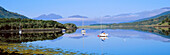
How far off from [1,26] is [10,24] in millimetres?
8982

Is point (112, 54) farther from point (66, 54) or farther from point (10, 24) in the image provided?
point (10, 24)

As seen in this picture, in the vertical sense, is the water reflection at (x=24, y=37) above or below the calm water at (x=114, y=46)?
above

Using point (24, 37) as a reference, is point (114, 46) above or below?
below

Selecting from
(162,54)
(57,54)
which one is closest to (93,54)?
(57,54)

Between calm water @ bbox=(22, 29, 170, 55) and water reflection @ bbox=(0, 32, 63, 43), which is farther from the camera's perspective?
water reflection @ bbox=(0, 32, 63, 43)

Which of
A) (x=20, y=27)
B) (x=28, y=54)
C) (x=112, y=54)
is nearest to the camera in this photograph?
(x=28, y=54)

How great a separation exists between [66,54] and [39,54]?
214 inches

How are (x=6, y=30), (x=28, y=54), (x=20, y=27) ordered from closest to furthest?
(x=28, y=54) → (x=6, y=30) → (x=20, y=27)

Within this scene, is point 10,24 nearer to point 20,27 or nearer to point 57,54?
point 20,27

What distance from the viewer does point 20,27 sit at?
19250cm

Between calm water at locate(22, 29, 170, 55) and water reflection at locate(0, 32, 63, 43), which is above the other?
water reflection at locate(0, 32, 63, 43)

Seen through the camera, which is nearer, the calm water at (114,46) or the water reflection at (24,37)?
the calm water at (114,46)

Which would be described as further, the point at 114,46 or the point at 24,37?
the point at 24,37

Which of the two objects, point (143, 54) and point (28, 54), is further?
point (143, 54)
